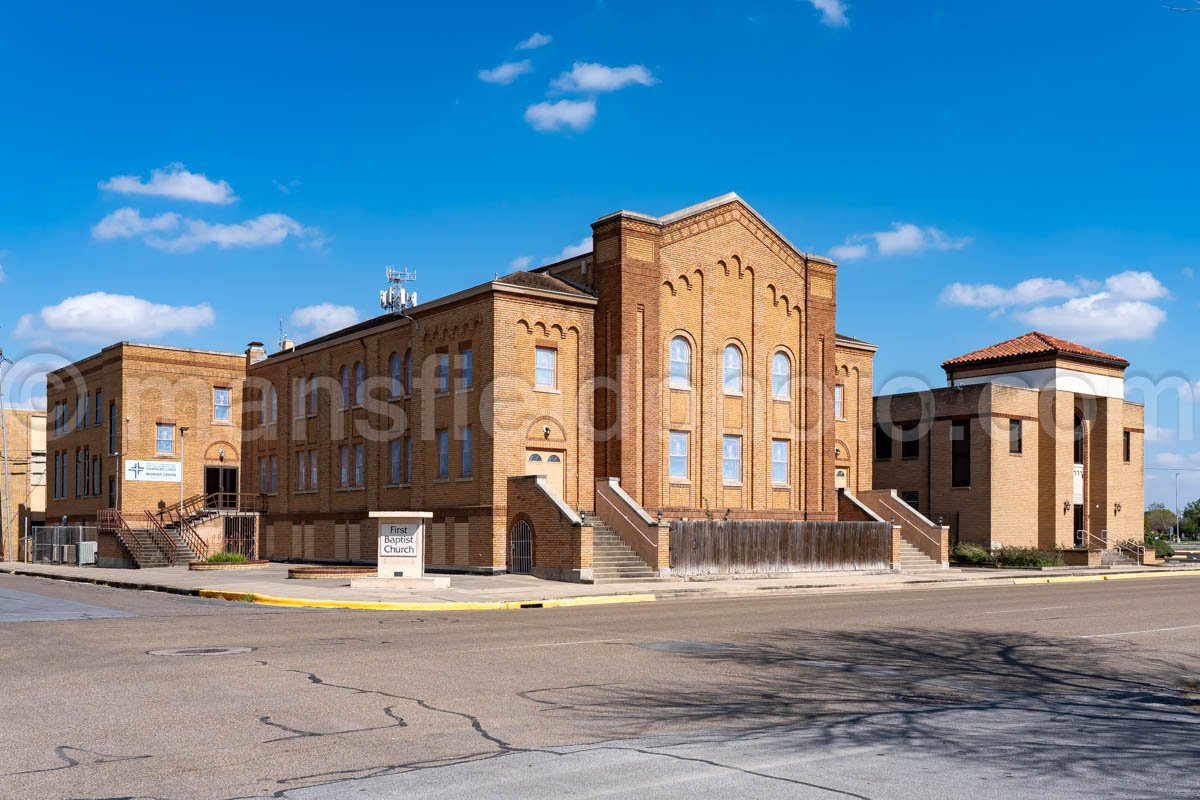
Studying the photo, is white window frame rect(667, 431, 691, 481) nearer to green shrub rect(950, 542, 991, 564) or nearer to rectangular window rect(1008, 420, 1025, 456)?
green shrub rect(950, 542, 991, 564)

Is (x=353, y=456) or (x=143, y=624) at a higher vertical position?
(x=353, y=456)

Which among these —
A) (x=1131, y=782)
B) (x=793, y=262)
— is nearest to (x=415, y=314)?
(x=793, y=262)

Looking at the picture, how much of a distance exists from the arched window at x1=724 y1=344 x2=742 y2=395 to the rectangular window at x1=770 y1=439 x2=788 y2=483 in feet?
8.52

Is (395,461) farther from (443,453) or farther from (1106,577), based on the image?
(1106,577)

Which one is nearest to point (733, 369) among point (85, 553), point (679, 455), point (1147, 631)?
point (679, 455)

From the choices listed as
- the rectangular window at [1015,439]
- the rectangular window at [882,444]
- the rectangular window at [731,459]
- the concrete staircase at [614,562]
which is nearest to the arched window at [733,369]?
the rectangular window at [731,459]

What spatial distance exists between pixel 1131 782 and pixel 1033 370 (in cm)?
4791

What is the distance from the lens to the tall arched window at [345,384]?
147 ft

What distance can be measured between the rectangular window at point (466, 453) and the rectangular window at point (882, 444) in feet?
81.6

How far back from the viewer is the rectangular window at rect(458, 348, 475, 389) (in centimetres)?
3703

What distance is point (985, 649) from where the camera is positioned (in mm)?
16406

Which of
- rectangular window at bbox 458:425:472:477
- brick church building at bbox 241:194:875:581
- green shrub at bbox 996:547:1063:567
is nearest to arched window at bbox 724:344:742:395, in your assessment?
brick church building at bbox 241:194:875:581

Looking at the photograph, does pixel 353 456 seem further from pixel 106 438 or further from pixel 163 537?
pixel 106 438

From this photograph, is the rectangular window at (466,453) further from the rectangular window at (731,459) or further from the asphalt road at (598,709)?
the asphalt road at (598,709)
